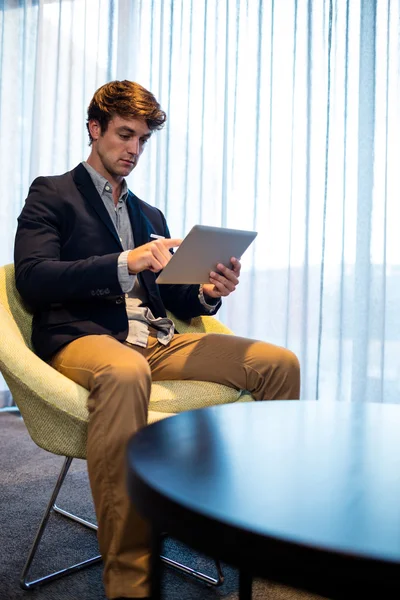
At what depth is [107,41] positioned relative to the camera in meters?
3.63

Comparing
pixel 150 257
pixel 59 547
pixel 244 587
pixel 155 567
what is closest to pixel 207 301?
pixel 150 257

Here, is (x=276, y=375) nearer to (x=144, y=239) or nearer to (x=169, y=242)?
(x=169, y=242)

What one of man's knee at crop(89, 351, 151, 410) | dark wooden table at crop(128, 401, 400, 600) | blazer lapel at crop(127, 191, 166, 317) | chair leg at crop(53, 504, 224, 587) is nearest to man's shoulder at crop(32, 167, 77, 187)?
blazer lapel at crop(127, 191, 166, 317)

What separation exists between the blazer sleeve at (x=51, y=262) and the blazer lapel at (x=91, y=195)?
79 millimetres

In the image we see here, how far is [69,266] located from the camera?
1565 millimetres

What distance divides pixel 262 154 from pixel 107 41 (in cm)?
119

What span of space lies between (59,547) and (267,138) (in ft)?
7.38

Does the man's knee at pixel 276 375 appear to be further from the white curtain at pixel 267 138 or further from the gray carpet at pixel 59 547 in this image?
the white curtain at pixel 267 138

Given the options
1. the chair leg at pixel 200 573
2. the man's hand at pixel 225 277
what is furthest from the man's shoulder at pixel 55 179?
the chair leg at pixel 200 573

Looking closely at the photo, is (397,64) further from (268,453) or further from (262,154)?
(268,453)

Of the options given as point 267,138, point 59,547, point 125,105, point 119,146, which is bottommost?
point 59,547

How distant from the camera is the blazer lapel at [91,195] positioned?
1.77 meters

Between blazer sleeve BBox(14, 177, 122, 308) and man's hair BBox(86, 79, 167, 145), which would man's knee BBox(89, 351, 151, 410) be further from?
man's hair BBox(86, 79, 167, 145)

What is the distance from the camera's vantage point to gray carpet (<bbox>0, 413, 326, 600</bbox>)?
56.2 inches
